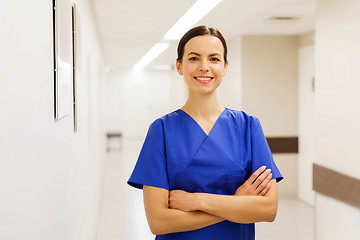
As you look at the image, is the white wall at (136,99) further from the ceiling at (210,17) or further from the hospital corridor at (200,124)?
the ceiling at (210,17)

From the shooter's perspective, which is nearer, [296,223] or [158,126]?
[158,126]

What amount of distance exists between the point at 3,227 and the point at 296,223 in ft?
15.8

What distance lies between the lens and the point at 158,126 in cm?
154

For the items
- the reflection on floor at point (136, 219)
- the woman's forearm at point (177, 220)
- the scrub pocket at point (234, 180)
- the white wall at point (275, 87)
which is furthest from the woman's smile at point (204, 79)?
the white wall at point (275, 87)

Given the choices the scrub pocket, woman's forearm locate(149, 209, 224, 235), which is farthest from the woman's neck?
woman's forearm locate(149, 209, 224, 235)

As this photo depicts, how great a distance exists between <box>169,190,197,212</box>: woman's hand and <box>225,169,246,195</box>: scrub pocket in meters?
0.15

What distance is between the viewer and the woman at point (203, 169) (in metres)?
1.46

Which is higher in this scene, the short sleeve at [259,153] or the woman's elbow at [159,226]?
the short sleeve at [259,153]

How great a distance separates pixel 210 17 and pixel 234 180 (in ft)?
12.5

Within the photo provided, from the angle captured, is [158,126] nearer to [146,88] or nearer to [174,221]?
[174,221]

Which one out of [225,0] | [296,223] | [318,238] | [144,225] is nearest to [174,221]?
[318,238]

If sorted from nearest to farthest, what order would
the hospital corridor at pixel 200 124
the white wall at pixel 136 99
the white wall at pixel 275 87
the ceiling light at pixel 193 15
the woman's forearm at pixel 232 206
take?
the hospital corridor at pixel 200 124 < the woman's forearm at pixel 232 206 < the ceiling light at pixel 193 15 < the white wall at pixel 275 87 < the white wall at pixel 136 99

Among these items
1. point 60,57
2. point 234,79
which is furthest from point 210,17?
point 60,57

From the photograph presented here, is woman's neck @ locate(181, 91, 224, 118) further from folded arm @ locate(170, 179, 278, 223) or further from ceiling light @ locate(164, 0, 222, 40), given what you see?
ceiling light @ locate(164, 0, 222, 40)
